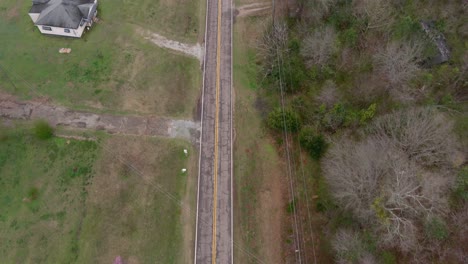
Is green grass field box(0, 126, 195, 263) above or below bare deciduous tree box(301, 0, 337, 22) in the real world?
below

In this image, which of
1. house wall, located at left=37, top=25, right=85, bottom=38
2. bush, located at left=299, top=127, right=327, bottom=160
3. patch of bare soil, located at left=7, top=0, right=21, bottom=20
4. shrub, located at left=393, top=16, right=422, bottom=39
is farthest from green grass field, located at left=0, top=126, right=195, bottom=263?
shrub, located at left=393, top=16, right=422, bottom=39

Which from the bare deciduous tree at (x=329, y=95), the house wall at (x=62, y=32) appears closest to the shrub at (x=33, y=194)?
the house wall at (x=62, y=32)

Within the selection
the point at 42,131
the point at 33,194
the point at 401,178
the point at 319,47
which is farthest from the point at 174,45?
the point at 401,178

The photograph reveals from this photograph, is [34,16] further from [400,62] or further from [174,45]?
[400,62]

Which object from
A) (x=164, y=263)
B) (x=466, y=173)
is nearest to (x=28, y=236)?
(x=164, y=263)

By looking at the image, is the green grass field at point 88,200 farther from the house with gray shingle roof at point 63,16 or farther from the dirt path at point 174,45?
the house with gray shingle roof at point 63,16

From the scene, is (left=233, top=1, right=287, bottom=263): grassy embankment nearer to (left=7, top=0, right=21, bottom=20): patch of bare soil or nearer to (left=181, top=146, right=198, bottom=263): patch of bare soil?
(left=181, top=146, right=198, bottom=263): patch of bare soil

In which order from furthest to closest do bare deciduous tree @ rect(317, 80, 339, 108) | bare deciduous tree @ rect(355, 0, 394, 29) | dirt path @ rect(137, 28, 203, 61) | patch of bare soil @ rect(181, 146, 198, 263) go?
dirt path @ rect(137, 28, 203, 61) < bare deciduous tree @ rect(355, 0, 394, 29) < bare deciduous tree @ rect(317, 80, 339, 108) < patch of bare soil @ rect(181, 146, 198, 263)
